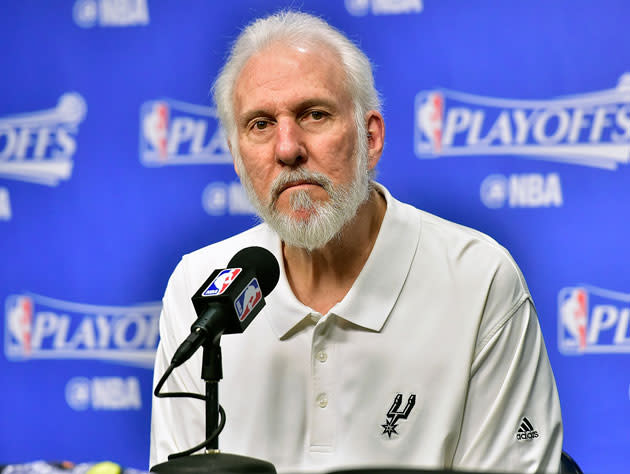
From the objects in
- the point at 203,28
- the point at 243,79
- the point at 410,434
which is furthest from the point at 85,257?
the point at 410,434

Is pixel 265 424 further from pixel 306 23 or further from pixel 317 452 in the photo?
pixel 306 23

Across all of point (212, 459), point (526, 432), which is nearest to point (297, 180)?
point (526, 432)

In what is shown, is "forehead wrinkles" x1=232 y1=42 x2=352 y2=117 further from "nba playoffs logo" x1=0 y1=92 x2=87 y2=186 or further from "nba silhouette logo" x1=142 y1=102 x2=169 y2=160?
"nba playoffs logo" x1=0 y1=92 x2=87 y2=186

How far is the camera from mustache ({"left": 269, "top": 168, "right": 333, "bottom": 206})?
1992 mm

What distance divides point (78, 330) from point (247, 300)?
1995mm

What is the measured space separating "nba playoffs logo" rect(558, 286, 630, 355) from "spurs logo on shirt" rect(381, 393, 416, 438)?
1015mm

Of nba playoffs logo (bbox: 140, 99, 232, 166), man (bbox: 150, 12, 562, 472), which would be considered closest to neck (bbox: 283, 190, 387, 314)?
man (bbox: 150, 12, 562, 472)

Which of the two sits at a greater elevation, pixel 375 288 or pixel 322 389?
pixel 375 288

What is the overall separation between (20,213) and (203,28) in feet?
3.34

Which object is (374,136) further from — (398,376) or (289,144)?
(398,376)

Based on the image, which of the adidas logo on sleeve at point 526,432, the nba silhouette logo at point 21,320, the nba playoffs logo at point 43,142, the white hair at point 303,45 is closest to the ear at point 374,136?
the white hair at point 303,45

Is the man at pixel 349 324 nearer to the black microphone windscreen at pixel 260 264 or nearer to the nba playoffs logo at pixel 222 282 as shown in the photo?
the black microphone windscreen at pixel 260 264

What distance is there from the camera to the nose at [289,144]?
196 centimetres

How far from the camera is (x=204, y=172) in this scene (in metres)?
3.13
